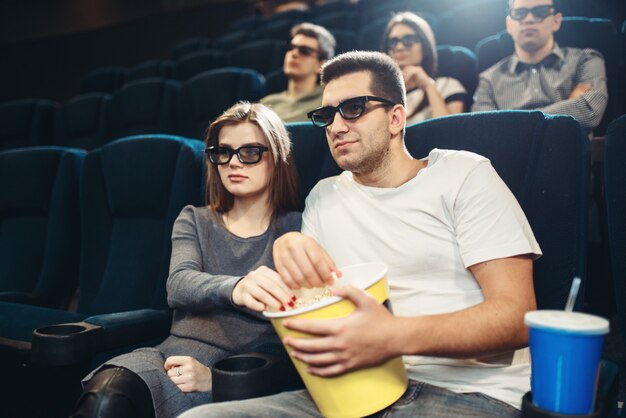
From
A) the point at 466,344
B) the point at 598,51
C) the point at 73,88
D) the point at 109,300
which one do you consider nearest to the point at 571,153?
the point at 466,344

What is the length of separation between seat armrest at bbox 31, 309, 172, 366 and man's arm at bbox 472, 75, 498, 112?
0.93 m

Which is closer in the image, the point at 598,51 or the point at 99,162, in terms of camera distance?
the point at 99,162

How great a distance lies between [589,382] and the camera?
41 cm

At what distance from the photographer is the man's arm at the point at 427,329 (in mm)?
489

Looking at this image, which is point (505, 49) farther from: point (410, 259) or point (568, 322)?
point (568, 322)

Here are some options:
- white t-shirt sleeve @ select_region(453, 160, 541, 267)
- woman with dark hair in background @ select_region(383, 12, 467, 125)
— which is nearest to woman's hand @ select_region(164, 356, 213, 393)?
white t-shirt sleeve @ select_region(453, 160, 541, 267)

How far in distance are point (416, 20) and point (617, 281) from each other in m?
1.02

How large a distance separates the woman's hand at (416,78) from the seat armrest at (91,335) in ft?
2.77

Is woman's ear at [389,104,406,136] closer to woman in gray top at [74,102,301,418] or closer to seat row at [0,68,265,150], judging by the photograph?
woman in gray top at [74,102,301,418]

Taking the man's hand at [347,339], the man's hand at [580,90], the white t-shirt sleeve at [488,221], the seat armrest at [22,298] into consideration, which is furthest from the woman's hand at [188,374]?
the man's hand at [580,90]

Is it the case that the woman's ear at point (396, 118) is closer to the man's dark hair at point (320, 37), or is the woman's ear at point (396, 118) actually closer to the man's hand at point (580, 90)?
the man's hand at point (580, 90)

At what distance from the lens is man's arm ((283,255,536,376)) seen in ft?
1.61

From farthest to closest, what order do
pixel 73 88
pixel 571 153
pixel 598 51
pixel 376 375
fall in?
1. pixel 73 88
2. pixel 598 51
3. pixel 571 153
4. pixel 376 375

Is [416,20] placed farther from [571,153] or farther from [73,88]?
[73,88]
